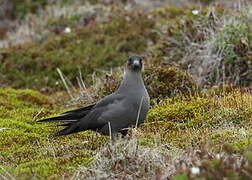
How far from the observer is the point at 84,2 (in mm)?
17641

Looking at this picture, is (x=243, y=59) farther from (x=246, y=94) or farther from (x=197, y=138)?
(x=197, y=138)

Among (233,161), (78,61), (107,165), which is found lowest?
(78,61)

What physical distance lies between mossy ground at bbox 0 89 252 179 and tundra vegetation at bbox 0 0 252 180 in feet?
0.05

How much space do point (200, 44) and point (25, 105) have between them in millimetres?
3650

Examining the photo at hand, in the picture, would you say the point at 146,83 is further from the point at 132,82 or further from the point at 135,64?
the point at 132,82

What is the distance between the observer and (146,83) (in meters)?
9.30

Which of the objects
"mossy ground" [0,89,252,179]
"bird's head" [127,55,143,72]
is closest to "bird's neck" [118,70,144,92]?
"bird's head" [127,55,143,72]

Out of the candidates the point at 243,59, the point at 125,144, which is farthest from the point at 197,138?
the point at 243,59

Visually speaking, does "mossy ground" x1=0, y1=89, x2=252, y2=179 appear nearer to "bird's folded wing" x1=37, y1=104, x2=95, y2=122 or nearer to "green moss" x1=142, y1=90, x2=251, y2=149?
"green moss" x1=142, y1=90, x2=251, y2=149

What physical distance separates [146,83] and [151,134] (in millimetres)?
2456

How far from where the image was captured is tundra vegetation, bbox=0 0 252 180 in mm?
5445

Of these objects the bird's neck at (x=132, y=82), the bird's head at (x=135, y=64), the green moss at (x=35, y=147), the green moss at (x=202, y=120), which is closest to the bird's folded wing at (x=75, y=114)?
the green moss at (x=35, y=147)

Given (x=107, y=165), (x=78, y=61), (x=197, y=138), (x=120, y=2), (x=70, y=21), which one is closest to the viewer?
(x=107, y=165)

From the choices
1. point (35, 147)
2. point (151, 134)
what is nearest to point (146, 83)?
point (151, 134)
